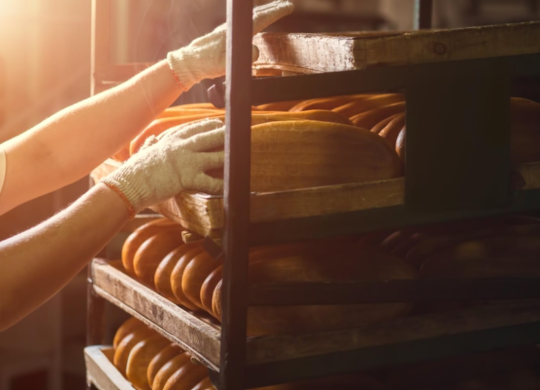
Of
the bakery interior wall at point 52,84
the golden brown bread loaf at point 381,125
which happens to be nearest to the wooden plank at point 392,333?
the golden brown bread loaf at point 381,125

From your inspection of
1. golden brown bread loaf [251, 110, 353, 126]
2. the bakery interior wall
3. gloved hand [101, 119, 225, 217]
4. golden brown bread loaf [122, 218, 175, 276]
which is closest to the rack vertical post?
gloved hand [101, 119, 225, 217]

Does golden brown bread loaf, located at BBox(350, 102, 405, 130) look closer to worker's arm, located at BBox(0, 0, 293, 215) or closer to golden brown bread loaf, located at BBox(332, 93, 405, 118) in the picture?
golden brown bread loaf, located at BBox(332, 93, 405, 118)

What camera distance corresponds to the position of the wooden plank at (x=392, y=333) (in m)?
1.20

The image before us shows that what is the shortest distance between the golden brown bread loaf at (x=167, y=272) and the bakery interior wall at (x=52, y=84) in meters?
1.63

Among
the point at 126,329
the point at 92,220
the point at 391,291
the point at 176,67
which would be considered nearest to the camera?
the point at 391,291

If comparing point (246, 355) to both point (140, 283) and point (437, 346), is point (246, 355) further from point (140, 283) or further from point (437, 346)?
point (140, 283)

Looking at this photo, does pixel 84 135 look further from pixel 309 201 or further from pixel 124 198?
pixel 309 201

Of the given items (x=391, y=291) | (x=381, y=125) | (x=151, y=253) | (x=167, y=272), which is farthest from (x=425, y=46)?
(x=151, y=253)

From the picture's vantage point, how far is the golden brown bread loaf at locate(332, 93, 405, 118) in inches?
64.3

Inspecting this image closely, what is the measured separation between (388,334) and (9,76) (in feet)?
8.35

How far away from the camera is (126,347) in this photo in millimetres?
1900

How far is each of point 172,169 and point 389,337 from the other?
1.61 feet

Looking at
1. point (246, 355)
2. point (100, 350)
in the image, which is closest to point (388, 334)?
point (246, 355)

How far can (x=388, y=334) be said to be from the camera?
1266 millimetres
